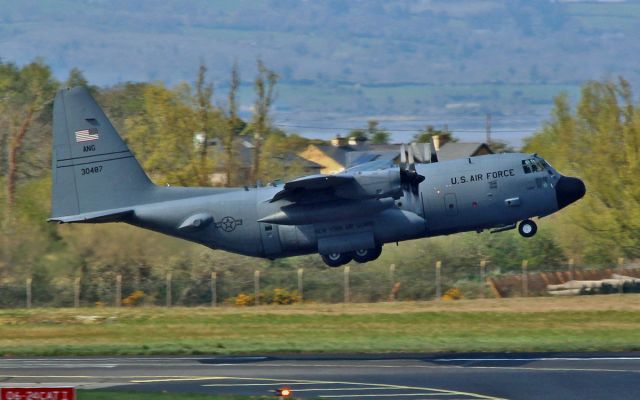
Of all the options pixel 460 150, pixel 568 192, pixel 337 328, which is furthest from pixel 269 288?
pixel 460 150

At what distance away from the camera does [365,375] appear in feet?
104

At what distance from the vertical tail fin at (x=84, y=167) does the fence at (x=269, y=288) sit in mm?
14285

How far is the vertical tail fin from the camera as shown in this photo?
128ft

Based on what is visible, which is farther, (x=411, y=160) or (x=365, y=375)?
(x=411, y=160)

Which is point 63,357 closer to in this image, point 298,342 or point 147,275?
point 298,342

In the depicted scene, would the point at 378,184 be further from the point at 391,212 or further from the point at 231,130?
the point at 231,130

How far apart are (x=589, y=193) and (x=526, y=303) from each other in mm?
13316

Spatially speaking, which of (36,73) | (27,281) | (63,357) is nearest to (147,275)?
(27,281)

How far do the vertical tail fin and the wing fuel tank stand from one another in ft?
19.0

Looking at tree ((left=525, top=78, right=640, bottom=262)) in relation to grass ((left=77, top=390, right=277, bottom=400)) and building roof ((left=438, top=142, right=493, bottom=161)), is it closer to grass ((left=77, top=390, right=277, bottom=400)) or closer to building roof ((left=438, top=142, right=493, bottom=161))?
building roof ((left=438, top=142, right=493, bottom=161))

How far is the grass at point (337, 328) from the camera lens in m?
39.6

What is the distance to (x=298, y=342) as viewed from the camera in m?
40.8

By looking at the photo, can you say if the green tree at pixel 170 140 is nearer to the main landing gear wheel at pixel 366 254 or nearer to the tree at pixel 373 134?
the main landing gear wheel at pixel 366 254

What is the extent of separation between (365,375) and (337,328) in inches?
536
